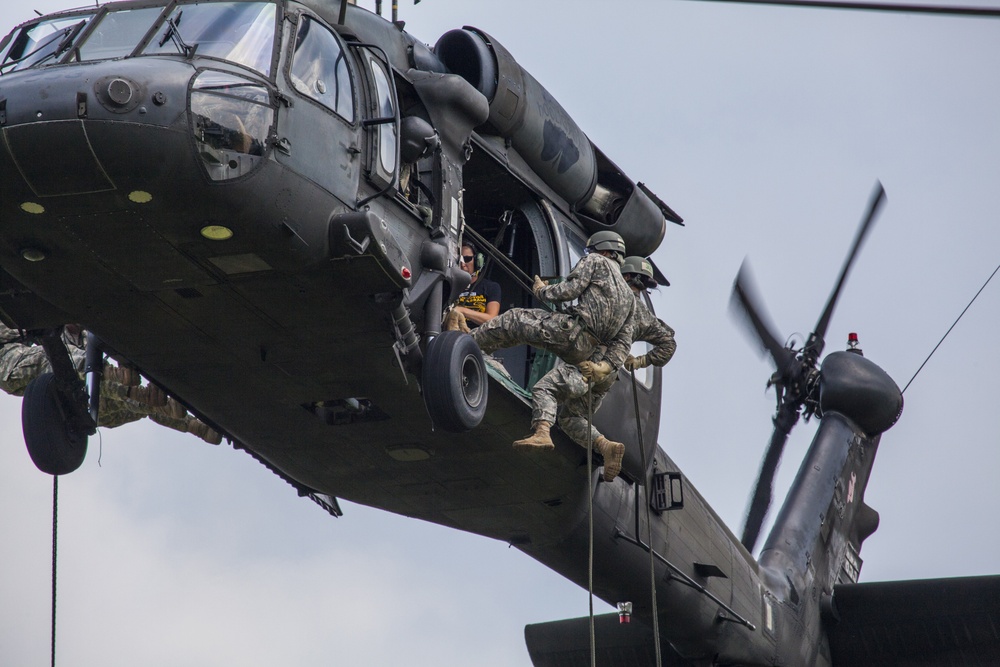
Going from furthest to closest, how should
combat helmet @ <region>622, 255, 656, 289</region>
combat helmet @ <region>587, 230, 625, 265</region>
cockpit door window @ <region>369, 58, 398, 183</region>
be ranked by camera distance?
combat helmet @ <region>622, 255, 656, 289</region>
combat helmet @ <region>587, 230, 625, 265</region>
cockpit door window @ <region>369, 58, 398, 183</region>

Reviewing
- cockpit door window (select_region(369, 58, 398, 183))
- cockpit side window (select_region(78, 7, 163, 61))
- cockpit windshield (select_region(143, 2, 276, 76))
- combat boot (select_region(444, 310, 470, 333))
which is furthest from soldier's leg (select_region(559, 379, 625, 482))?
cockpit side window (select_region(78, 7, 163, 61))

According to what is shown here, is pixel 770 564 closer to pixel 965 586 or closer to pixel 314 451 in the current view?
pixel 965 586

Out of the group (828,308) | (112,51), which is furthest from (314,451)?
(828,308)

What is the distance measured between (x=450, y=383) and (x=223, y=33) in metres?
2.22

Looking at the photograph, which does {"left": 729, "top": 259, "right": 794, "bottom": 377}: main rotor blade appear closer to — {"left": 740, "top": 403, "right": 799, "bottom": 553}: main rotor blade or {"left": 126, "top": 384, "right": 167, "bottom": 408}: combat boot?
{"left": 740, "top": 403, "right": 799, "bottom": 553}: main rotor blade

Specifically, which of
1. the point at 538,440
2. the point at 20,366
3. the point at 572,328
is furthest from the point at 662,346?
the point at 20,366

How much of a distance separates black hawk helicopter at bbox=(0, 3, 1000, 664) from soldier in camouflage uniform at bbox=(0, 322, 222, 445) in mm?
341

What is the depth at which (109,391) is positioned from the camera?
30.6ft

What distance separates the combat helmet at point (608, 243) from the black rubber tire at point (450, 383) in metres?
1.44

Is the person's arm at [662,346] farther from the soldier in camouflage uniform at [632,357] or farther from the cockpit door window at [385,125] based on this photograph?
the cockpit door window at [385,125]

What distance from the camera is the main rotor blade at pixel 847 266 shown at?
1383 cm

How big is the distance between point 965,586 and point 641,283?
14.2ft

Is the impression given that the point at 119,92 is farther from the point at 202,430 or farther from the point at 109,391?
the point at 202,430

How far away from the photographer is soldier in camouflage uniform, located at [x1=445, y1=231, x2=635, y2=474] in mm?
8992
